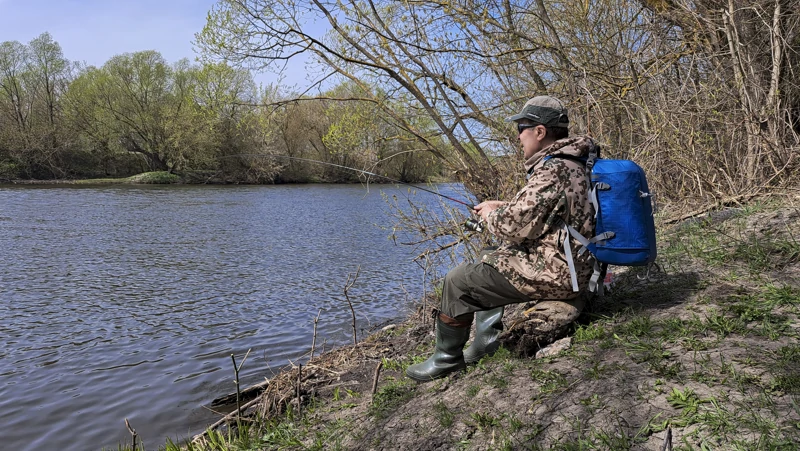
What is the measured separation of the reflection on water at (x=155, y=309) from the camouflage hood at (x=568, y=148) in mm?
3982

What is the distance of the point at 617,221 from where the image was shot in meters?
3.43

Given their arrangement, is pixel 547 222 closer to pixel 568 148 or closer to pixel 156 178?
pixel 568 148

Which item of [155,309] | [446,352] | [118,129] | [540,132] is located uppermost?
[118,129]

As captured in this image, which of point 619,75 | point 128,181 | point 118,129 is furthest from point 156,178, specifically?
point 619,75

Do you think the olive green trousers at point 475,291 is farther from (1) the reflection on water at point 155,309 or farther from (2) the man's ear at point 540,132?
(1) the reflection on water at point 155,309

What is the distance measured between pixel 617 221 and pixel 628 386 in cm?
98

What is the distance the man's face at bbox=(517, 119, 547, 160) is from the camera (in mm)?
3586

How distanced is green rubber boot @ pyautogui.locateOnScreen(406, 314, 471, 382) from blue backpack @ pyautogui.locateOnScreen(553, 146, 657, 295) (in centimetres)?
81

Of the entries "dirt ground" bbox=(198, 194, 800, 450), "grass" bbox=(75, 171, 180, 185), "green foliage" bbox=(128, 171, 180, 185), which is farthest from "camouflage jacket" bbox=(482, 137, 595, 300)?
"green foliage" bbox=(128, 171, 180, 185)

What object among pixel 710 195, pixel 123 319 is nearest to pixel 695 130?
pixel 710 195

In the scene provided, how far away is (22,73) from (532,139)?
182ft

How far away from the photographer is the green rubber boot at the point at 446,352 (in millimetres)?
3775

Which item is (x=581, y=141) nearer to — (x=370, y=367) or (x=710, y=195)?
(x=370, y=367)

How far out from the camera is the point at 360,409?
13.3 feet
